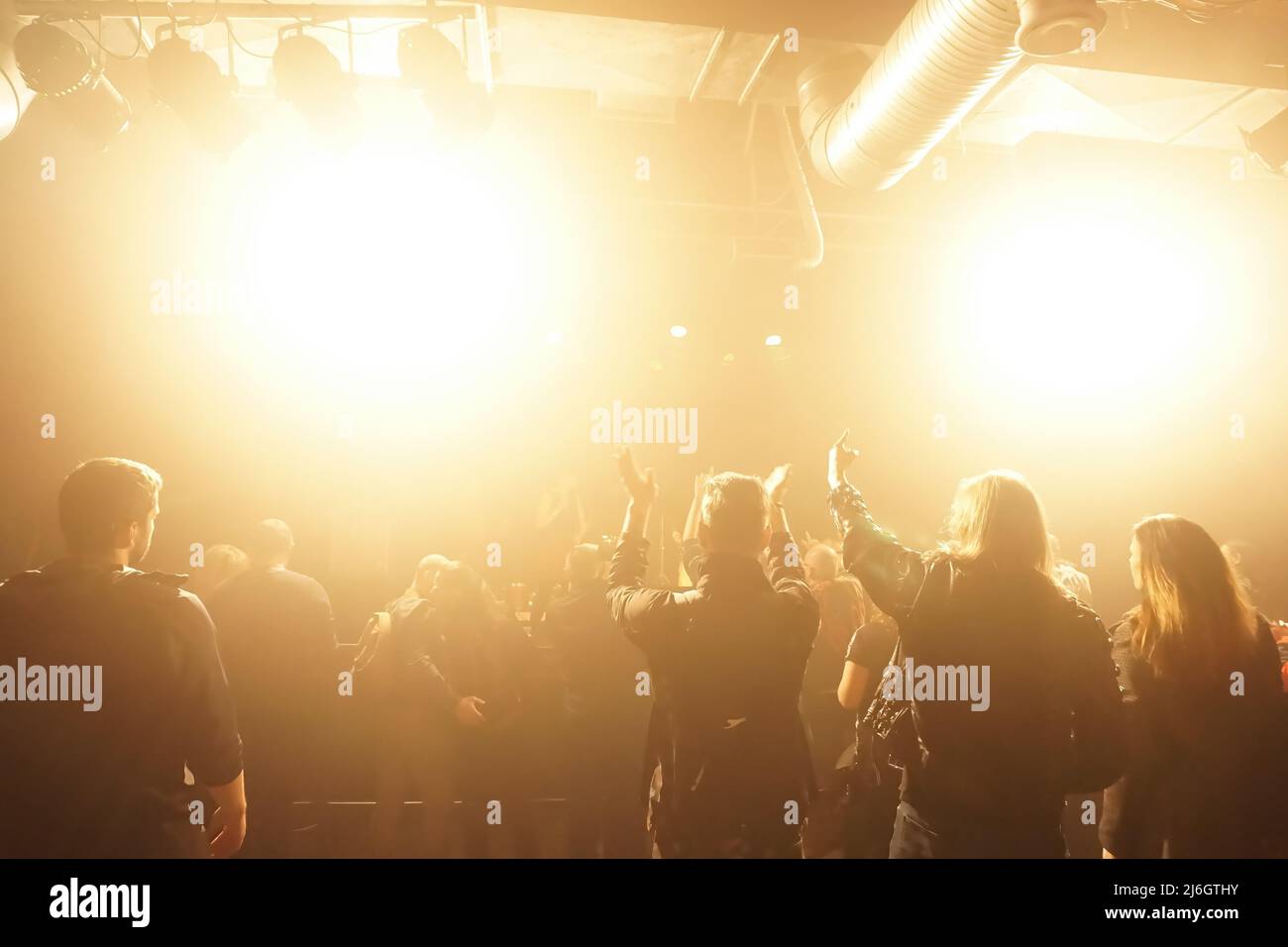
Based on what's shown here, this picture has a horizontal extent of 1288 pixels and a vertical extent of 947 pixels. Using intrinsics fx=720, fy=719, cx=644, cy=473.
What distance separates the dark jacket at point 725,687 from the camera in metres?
1.99

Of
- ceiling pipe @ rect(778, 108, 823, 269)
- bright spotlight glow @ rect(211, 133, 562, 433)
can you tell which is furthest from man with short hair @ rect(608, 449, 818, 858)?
bright spotlight glow @ rect(211, 133, 562, 433)

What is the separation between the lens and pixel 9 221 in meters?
4.95

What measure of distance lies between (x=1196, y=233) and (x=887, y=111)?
413 centimetres

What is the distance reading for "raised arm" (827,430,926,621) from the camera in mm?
2025

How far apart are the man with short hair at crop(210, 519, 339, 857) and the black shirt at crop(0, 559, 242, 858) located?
4.70ft

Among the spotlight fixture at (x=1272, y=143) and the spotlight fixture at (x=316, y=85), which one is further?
the spotlight fixture at (x=1272, y=143)

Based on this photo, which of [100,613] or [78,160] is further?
[78,160]

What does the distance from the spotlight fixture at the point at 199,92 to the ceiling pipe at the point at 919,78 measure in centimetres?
311

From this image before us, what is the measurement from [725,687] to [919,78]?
2791 millimetres

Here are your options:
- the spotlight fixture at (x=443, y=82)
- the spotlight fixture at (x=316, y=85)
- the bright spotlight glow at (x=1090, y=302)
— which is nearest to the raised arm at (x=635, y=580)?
the spotlight fixture at (x=443, y=82)

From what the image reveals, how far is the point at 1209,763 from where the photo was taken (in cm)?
221

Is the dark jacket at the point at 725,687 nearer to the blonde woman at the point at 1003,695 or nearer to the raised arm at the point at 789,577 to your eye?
the raised arm at the point at 789,577
